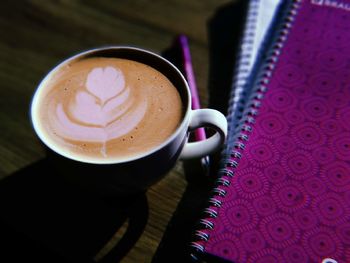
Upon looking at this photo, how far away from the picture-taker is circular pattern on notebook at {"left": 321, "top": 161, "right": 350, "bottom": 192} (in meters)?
0.54

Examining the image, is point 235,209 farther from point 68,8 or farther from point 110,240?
point 68,8

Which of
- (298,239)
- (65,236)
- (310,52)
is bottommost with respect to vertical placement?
(65,236)

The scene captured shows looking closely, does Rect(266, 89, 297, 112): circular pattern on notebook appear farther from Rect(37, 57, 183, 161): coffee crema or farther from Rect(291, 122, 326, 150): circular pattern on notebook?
Rect(37, 57, 183, 161): coffee crema

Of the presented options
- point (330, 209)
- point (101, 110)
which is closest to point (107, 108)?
point (101, 110)

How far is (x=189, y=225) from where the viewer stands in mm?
578

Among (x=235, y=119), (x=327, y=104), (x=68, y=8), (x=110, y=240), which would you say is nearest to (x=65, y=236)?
(x=110, y=240)

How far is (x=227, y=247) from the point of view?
0.49 metres

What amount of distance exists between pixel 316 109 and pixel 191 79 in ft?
0.72

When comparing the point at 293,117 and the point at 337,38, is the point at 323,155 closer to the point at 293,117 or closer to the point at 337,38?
the point at 293,117

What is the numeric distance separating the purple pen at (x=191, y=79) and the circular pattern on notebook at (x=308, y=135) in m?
0.13

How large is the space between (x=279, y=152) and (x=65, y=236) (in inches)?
12.4

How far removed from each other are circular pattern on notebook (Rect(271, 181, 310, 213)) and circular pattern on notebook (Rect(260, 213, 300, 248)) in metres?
0.01

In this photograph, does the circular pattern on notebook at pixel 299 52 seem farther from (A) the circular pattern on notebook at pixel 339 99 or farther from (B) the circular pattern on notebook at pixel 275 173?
(B) the circular pattern on notebook at pixel 275 173

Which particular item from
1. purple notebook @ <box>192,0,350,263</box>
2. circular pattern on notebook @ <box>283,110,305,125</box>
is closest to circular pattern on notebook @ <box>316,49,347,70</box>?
purple notebook @ <box>192,0,350,263</box>
